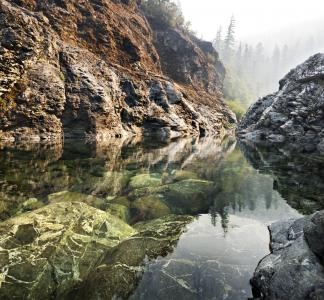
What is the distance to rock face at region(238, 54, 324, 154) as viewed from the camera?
3636cm

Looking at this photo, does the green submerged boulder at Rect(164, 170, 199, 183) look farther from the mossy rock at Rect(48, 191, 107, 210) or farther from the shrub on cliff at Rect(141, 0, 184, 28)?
the shrub on cliff at Rect(141, 0, 184, 28)

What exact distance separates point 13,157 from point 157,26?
71.7 meters

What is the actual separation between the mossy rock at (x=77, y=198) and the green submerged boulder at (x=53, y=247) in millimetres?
1268

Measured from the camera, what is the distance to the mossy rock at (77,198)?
1150 cm

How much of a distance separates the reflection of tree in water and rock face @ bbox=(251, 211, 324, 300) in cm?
344

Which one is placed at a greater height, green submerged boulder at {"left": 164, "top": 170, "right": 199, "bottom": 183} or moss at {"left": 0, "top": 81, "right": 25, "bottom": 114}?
moss at {"left": 0, "top": 81, "right": 25, "bottom": 114}

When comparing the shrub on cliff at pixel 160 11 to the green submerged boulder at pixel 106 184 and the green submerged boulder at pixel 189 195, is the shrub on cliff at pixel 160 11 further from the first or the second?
the green submerged boulder at pixel 189 195

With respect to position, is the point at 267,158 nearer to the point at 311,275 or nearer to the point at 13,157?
the point at 13,157

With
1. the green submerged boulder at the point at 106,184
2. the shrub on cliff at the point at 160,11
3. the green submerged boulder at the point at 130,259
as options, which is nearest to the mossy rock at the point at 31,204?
the green submerged boulder at the point at 106,184

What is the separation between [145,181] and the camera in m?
15.9

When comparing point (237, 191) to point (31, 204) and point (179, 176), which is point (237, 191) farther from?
point (31, 204)

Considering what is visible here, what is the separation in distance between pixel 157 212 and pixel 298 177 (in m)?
10.8

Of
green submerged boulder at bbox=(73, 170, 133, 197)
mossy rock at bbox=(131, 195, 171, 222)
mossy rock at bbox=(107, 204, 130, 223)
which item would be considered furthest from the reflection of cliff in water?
green submerged boulder at bbox=(73, 170, 133, 197)

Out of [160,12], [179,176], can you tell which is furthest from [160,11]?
[179,176]
